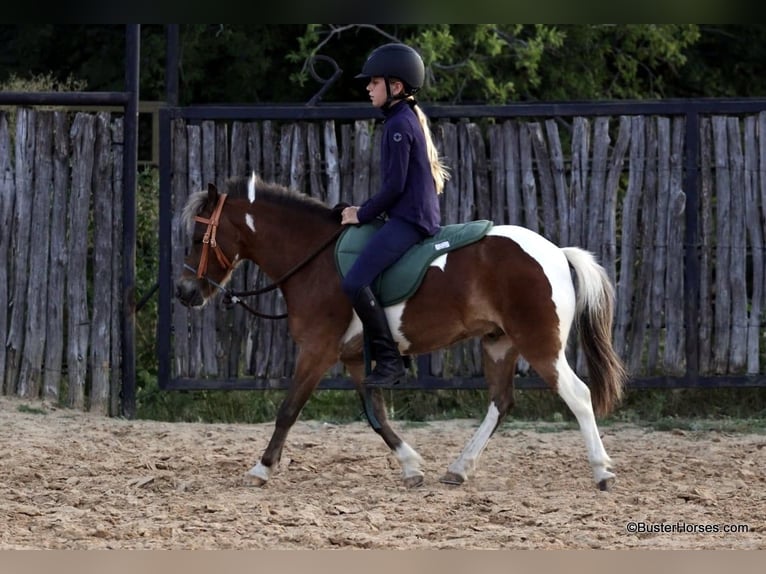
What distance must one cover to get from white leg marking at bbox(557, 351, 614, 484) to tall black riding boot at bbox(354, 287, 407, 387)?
0.90 meters

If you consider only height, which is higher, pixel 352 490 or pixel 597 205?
pixel 597 205

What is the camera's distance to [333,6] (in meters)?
1.45

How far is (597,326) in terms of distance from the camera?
20.8 feet

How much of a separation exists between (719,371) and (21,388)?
5493mm

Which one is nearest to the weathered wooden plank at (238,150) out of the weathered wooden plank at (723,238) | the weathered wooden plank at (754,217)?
the weathered wooden plank at (723,238)

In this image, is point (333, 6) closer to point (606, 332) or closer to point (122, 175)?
point (606, 332)

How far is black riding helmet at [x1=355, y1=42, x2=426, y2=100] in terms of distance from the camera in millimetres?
6164

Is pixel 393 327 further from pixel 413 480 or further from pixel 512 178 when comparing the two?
pixel 512 178

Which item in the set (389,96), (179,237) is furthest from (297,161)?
(389,96)

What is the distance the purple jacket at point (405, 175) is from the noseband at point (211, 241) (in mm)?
940

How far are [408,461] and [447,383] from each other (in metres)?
2.45

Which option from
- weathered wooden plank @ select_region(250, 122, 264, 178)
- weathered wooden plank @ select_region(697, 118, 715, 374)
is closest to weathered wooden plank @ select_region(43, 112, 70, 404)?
weathered wooden plank @ select_region(250, 122, 264, 178)

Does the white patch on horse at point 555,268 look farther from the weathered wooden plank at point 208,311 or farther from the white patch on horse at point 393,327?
the weathered wooden plank at point 208,311

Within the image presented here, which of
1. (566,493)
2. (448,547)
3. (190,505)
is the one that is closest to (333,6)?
(448,547)
